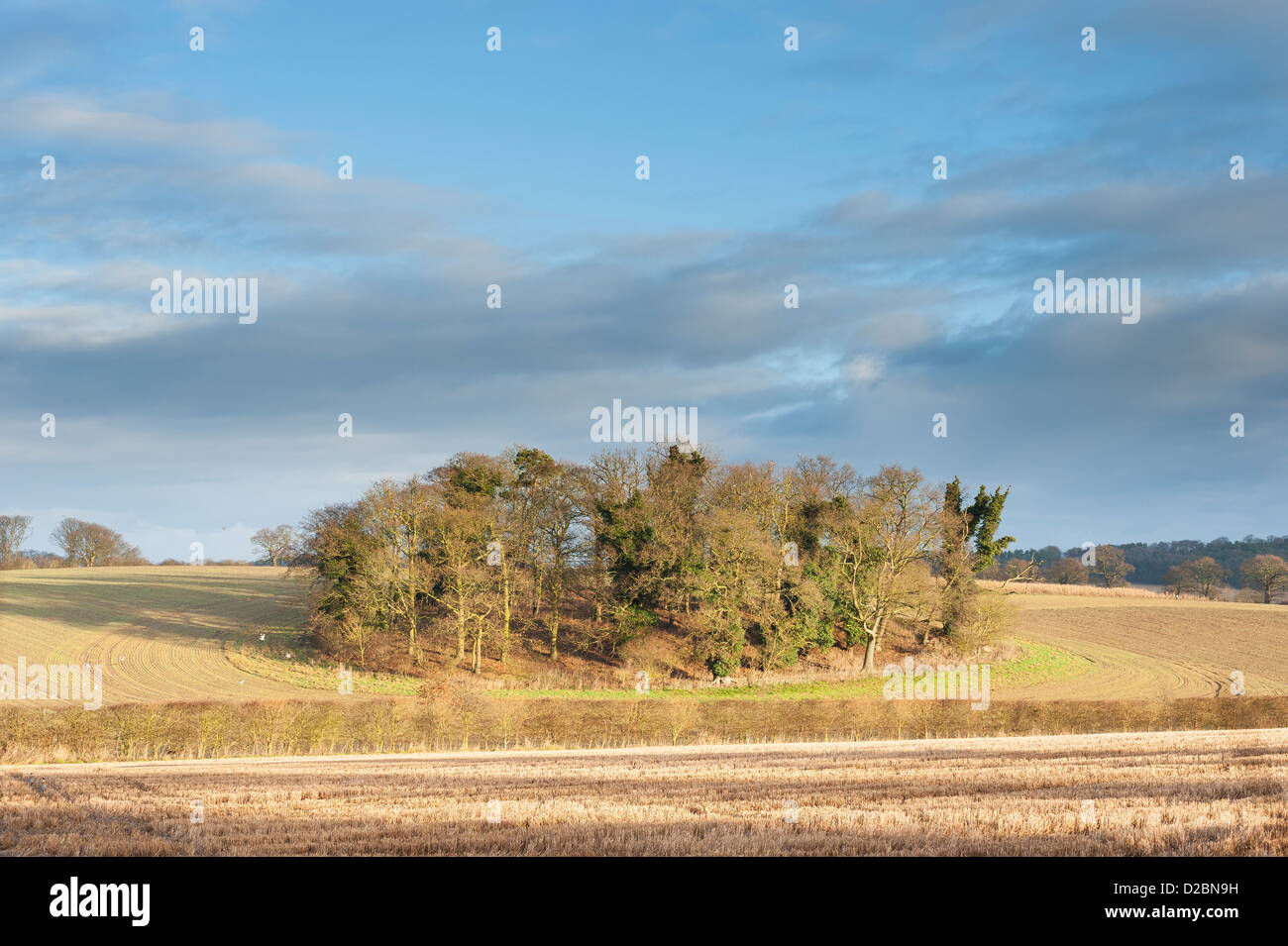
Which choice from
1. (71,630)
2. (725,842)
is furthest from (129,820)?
(71,630)

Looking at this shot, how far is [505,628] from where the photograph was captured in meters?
68.8

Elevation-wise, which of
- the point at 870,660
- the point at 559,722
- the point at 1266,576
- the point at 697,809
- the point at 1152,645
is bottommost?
the point at 1152,645

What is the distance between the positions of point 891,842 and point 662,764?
46.2 feet

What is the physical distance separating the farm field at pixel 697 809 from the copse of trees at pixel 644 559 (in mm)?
43936

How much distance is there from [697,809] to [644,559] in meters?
53.6

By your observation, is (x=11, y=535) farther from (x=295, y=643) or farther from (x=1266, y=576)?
(x=1266, y=576)

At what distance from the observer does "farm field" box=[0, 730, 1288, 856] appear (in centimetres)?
1027

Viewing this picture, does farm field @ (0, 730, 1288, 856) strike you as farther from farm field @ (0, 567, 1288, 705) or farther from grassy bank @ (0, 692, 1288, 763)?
farm field @ (0, 567, 1288, 705)

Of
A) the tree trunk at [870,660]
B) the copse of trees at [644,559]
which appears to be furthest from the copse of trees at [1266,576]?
the tree trunk at [870,660]

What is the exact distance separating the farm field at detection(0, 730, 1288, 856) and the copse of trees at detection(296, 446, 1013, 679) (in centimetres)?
4394

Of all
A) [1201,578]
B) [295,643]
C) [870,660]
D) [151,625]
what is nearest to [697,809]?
[870,660]

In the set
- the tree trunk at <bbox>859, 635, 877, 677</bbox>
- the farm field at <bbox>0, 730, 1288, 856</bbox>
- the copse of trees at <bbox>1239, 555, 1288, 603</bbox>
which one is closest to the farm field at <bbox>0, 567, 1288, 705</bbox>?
the tree trunk at <bbox>859, 635, 877, 677</bbox>

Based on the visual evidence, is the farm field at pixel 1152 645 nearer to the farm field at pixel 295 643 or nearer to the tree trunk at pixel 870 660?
the farm field at pixel 295 643

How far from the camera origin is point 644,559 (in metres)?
67.2
